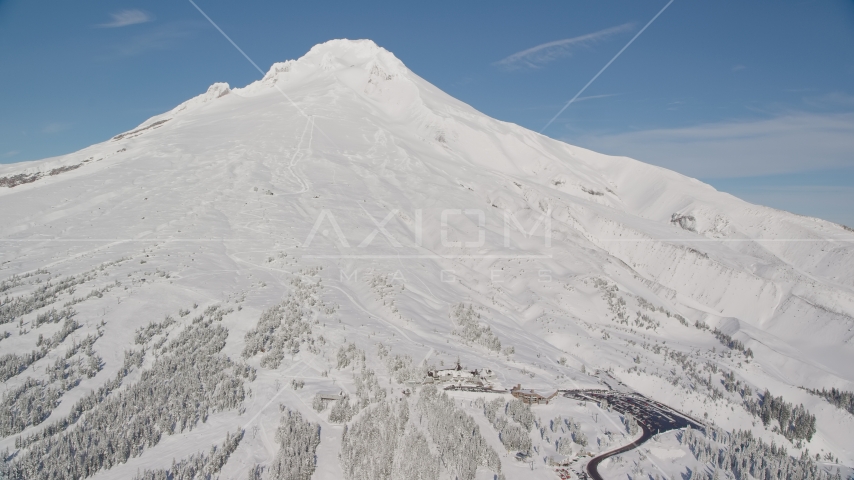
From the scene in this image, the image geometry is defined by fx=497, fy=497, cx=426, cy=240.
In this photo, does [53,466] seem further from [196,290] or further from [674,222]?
[674,222]

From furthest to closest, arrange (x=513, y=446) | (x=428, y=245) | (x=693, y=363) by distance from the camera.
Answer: (x=428, y=245)
(x=693, y=363)
(x=513, y=446)

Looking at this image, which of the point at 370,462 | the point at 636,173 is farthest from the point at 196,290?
the point at 636,173

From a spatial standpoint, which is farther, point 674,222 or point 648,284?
point 674,222

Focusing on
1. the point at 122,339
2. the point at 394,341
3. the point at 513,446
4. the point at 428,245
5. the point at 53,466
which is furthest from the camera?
the point at 428,245

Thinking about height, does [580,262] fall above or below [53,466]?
above

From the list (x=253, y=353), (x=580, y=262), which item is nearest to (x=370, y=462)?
(x=253, y=353)

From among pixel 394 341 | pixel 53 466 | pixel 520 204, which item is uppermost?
pixel 520 204
